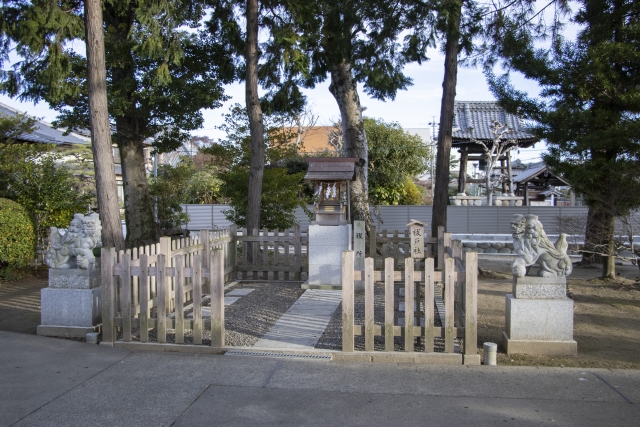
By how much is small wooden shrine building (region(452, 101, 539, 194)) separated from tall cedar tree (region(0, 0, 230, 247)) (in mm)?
12201

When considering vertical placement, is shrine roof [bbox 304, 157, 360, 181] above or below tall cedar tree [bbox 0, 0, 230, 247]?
below

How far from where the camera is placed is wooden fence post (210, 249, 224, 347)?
586 centimetres

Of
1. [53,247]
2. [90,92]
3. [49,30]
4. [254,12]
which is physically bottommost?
[53,247]

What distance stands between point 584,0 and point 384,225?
44.5 ft

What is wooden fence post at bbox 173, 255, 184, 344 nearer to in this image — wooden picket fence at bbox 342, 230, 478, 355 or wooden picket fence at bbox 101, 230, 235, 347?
wooden picket fence at bbox 101, 230, 235, 347

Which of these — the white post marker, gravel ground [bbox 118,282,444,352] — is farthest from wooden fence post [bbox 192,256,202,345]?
the white post marker

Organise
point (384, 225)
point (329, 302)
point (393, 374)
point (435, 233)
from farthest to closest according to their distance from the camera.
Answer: point (384, 225) → point (435, 233) → point (329, 302) → point (393, 374)

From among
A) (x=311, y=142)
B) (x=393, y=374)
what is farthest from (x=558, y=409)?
(x=311, y=142)

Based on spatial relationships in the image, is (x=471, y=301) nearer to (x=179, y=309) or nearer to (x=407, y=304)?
(x=407, y=304)

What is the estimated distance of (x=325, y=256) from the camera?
10.2 metres

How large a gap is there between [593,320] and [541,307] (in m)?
2.55

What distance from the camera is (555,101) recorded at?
34.6 feet

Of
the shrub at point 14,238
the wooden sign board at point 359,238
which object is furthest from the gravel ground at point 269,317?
the shrub at point 14,238

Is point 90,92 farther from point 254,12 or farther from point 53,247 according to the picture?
point 254,12
